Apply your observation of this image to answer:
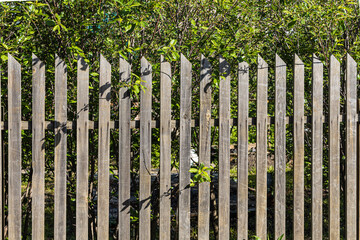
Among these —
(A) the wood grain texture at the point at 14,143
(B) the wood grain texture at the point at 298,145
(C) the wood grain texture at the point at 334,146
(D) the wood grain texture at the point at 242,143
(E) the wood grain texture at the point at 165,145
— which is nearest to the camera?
(A) the wood grain texture at the point at 14,143

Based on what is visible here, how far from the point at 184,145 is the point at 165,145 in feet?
0.45

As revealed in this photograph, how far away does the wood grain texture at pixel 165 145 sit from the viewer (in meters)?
2.93

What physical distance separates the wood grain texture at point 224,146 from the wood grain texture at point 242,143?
0.09 m

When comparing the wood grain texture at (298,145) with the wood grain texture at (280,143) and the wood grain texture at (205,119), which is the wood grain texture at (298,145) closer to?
the wood grain texture at (280,143)

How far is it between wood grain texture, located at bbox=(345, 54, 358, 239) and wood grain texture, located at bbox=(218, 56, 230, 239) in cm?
100

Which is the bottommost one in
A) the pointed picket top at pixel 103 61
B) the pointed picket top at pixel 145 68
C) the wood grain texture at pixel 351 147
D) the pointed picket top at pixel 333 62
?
the wood grain texture at pixel 351 147

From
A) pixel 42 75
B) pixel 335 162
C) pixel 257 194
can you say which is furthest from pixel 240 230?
pixel 42 75

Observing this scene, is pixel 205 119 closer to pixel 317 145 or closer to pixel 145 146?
pixel 145 146

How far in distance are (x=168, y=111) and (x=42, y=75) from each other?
2.82 ft

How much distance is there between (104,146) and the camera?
9.53 feet

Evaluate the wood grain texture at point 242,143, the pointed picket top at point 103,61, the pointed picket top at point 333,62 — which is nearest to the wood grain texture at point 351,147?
the pointed picket top at point 333,62

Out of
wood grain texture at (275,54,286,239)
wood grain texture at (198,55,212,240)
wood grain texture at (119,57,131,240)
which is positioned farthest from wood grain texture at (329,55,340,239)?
wood grain texture at (119,57,131,240)

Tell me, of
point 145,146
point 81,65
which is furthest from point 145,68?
point 145,146

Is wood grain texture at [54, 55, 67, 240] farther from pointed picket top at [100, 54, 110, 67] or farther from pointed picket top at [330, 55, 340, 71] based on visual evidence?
pointed picket top at [330, 55, 340, 71]
